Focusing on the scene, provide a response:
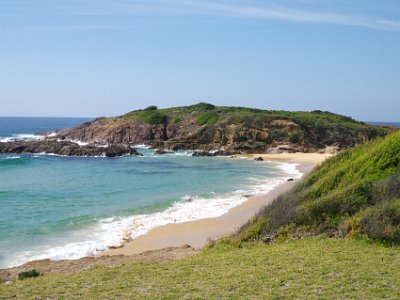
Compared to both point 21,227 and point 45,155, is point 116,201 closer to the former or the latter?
point 21,227

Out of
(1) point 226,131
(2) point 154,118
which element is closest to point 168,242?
(1) point 226,131

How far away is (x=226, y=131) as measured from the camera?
73.6 meters

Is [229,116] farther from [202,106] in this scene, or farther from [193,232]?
[193,232]

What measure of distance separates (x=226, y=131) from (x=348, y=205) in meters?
58.2

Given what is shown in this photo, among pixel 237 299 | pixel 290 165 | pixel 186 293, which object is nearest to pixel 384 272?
pixel 237 299

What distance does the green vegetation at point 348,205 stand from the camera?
1438cm

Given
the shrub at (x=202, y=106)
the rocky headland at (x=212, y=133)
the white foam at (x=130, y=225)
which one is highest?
the shrub at (x=202, y=106)

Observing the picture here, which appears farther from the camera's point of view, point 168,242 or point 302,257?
point 168,242

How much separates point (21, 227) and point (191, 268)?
13.6m

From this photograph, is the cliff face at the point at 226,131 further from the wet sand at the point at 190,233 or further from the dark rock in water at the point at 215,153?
the wet sand at the point at 190,233

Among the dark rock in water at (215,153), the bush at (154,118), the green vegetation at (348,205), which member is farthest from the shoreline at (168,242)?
the bush at (154,118)

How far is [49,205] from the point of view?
29375 mm

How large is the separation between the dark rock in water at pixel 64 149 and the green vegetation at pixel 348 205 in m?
50.0

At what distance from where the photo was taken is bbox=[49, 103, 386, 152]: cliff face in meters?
71.6
